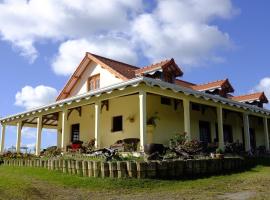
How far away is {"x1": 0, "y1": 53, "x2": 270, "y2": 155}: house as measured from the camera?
1778 centimetres

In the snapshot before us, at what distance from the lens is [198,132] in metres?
22.6

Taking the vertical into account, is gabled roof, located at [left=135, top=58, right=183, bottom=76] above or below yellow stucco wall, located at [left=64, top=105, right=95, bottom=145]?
above

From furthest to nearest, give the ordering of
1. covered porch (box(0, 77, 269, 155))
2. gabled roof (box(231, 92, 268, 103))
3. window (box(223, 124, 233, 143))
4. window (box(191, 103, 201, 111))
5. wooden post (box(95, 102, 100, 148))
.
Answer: gabled roof (box(231, 92, 268, 103))
window (box(223, 124, 233, 143))
window (box(191, 103, 201, 111))
wooden post (box(95, 102, 100, 148))
covered porch (box(0, 77, 269, 155))

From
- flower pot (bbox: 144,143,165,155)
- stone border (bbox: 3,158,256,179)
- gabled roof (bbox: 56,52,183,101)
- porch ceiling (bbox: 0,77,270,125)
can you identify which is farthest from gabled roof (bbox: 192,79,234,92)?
flower pot (bbox: 144,143,165,155)

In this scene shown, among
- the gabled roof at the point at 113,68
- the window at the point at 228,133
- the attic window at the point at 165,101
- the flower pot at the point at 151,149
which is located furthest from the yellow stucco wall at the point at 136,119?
the flower pot at the point at 151,149

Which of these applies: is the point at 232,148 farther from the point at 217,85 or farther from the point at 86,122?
the point at 86,122

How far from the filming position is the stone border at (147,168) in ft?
40.9

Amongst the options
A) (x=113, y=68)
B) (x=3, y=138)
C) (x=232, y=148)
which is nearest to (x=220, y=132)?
(x=232, y=148)

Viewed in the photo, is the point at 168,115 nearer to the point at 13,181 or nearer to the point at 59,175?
the point at 59,175

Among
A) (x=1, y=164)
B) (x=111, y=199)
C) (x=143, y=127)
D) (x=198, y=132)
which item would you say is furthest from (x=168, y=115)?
(x=111, y=199)

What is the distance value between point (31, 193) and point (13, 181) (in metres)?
2.10

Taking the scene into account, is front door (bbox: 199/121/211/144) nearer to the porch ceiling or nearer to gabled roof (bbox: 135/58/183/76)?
the porch ceiling

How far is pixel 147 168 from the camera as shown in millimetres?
12547

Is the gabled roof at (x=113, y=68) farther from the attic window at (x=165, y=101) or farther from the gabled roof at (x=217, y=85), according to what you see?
the gabled roof at (x=217, y=85)
